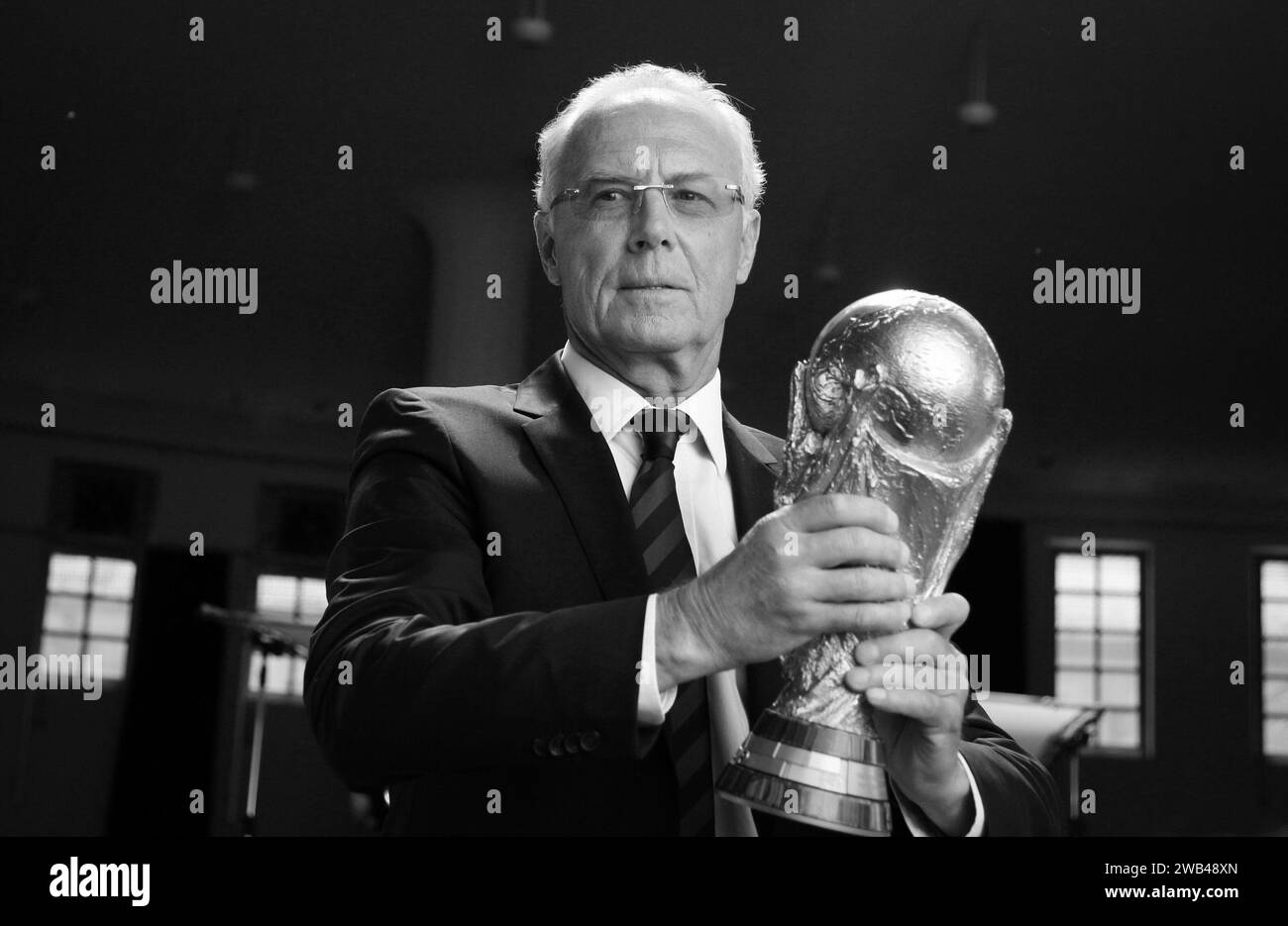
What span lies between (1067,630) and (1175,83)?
5716 millimetres

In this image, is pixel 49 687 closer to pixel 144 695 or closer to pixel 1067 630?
pixel 144 695

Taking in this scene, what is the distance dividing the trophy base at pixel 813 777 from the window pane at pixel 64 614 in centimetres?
607

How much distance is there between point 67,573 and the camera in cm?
681

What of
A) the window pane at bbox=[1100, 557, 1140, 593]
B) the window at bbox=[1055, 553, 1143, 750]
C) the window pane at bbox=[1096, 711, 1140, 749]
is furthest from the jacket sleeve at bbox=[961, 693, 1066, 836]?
the window pane at bbox=[1096, 711, 1140, 749]

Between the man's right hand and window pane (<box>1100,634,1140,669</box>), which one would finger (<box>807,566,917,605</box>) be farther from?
window pane (<box>1100,634,1140,669</box>)

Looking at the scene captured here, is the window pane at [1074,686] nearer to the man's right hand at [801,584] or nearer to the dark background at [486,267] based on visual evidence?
the dark background at [486,267]

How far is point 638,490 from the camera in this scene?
4.09 feet

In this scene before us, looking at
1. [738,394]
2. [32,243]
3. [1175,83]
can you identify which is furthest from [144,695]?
[1175,83]

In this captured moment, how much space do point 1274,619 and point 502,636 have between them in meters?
9.68

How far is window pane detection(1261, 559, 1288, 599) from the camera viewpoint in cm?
866

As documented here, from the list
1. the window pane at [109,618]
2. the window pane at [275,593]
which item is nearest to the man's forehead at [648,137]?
the window pane at [109,618]

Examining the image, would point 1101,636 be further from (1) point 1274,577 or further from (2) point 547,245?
(2) point 547,245

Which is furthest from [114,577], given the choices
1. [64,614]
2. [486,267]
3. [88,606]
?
[486,267]

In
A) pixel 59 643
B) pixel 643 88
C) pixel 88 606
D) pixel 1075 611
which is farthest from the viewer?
pixel 1075 611
